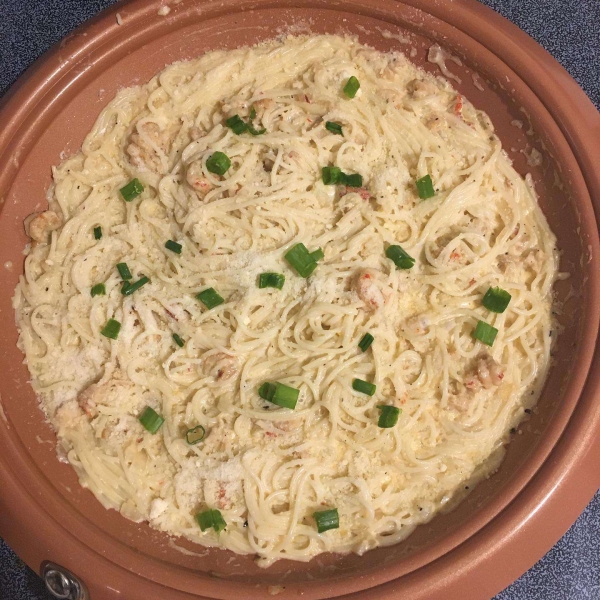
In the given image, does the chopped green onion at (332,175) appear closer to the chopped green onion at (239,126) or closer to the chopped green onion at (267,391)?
the chopped green onion at (239,126)

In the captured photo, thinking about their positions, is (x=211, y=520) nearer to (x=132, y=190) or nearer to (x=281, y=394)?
(x=281, y=394)

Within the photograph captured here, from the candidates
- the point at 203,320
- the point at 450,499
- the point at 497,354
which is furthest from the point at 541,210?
the point at 203,320

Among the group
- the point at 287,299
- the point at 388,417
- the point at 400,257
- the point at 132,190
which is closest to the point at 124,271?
the point at 132,190

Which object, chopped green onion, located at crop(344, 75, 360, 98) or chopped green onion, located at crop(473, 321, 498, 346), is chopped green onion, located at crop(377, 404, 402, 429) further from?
chopped green onion, located at crop(344, 75, 360, 98)

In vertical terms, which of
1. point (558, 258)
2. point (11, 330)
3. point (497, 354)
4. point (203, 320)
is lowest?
point (497, 354)

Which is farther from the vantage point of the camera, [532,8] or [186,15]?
[532,8]

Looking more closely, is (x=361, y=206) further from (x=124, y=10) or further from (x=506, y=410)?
(x=124, y=10)

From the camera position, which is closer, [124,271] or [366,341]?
[366,341]

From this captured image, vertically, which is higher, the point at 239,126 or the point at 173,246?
the point at 239,126

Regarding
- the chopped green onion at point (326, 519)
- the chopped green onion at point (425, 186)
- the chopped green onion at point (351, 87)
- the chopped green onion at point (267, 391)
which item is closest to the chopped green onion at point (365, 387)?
the chopped green onion at point (267, 391)
